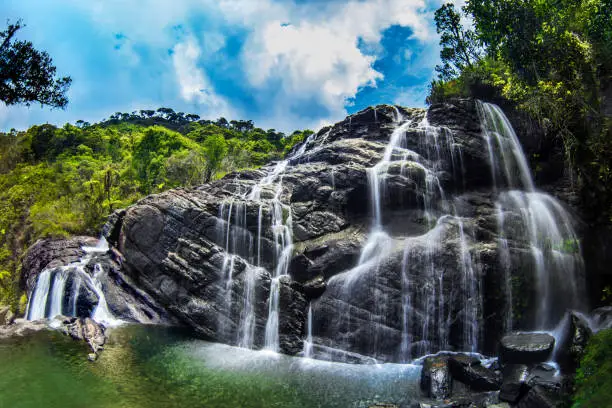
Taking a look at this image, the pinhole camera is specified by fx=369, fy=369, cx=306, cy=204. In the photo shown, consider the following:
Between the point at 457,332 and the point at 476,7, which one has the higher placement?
the point at 476,7

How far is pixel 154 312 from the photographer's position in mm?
22594

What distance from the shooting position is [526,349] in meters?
13.8

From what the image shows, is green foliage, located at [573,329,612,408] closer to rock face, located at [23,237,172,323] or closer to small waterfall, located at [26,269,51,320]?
rock face, located at [23,237,172,323]

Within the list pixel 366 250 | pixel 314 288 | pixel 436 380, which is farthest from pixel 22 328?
pixel 436 380

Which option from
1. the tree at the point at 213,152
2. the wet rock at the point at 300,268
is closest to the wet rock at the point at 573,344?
the wet rock at the point at 300,268

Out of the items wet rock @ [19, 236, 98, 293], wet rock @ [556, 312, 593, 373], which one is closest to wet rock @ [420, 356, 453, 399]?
wet rock @ [556, 312, 593, 373]

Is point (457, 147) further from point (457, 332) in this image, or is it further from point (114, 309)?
point (114, 309)

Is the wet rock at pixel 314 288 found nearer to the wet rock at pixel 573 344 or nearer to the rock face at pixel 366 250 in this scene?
the rock face at pixel 366 250

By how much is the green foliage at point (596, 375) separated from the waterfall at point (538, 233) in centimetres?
487

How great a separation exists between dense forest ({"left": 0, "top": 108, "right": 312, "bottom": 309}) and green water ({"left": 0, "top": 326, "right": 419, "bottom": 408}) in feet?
38.8

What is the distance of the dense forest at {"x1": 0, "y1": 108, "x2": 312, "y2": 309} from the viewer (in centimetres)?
3038

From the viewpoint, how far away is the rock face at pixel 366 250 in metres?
16.6

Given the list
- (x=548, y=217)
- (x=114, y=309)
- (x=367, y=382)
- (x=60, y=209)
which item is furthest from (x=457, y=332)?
(x=60, y=209)

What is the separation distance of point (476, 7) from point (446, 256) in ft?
60.7
